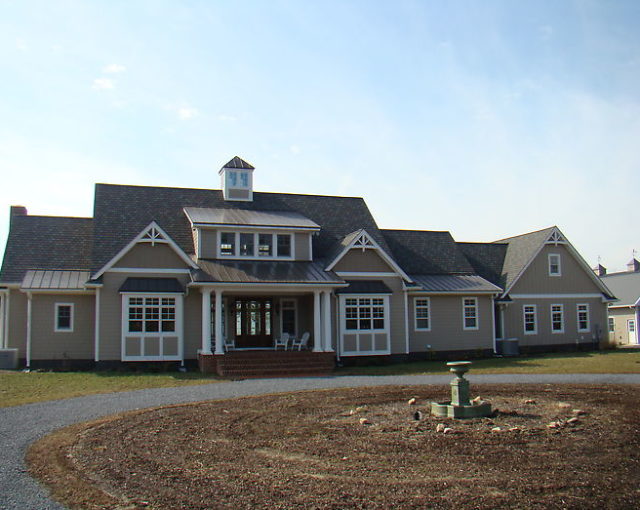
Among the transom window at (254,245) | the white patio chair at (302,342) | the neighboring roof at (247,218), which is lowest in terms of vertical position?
the white patio chair at (302,342)

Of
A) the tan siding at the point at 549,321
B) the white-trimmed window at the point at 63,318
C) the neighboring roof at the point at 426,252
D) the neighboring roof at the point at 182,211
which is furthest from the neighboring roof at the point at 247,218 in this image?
the tan siding at the point at 549,321

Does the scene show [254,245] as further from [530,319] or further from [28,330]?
[530,319]

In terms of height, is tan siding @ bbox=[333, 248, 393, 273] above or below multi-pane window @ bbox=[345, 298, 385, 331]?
above

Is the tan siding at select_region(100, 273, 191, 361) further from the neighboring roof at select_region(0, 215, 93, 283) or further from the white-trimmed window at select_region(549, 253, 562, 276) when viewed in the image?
the white-trimmed window at select_region(549, 253, 562, 276)

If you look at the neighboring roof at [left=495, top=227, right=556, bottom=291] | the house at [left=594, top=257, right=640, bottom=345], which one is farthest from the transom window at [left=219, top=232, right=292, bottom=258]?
the house at [left=594, top=257, right=640, bottom=345]

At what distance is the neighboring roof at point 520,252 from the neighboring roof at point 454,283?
7.40 ft

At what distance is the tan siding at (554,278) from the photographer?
108 feet

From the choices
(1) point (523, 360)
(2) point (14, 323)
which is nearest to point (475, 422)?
(1) point (523, 360)

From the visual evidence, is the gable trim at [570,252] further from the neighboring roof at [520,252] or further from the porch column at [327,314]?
the porch column at [327,314]

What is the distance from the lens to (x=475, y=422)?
40.7 ft

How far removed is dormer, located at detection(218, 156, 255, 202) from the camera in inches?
1198

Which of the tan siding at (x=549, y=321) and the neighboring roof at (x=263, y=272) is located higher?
the neighboring roof at (x=263, y=272)

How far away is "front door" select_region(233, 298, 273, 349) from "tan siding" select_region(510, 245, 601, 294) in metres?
12.5

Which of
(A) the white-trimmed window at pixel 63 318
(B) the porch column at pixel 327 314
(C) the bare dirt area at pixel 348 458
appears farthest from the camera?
(B) the porch column at pixel 327 314
